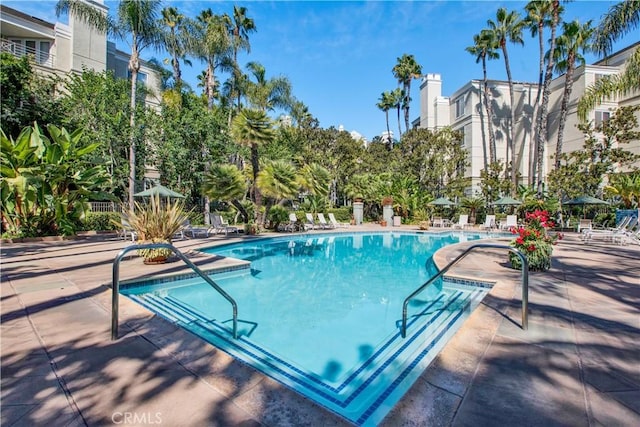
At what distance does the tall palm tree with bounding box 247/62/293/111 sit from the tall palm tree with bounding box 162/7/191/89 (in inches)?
216

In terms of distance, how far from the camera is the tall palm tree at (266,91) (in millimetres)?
27656

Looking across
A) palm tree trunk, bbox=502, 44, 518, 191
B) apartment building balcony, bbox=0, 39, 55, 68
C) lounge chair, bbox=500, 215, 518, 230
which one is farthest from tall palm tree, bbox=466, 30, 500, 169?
apartment building balcony, bbox=0, 39, 55, 68

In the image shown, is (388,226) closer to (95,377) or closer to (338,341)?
(338,341)

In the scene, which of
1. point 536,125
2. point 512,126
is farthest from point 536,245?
point 536,125

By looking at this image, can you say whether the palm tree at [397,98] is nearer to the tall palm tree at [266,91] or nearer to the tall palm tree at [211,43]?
the tall palm tree at [266,91]

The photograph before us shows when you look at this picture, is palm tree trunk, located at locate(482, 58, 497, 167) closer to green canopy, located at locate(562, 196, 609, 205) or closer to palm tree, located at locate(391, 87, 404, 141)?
green canopy, located at locate(562, 196, 609, 205)

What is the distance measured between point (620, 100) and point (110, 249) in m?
34.3

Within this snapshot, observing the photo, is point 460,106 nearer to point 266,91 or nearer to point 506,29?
point 506,29

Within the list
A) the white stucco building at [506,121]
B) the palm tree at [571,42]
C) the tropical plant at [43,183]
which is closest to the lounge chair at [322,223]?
the tropical plant at [43,183]

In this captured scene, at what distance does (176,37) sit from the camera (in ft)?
75.3

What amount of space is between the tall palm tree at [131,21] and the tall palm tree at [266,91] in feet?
33.4

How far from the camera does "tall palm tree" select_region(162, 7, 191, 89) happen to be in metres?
22.6

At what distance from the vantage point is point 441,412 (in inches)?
97.7

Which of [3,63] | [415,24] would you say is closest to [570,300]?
[415,24]
